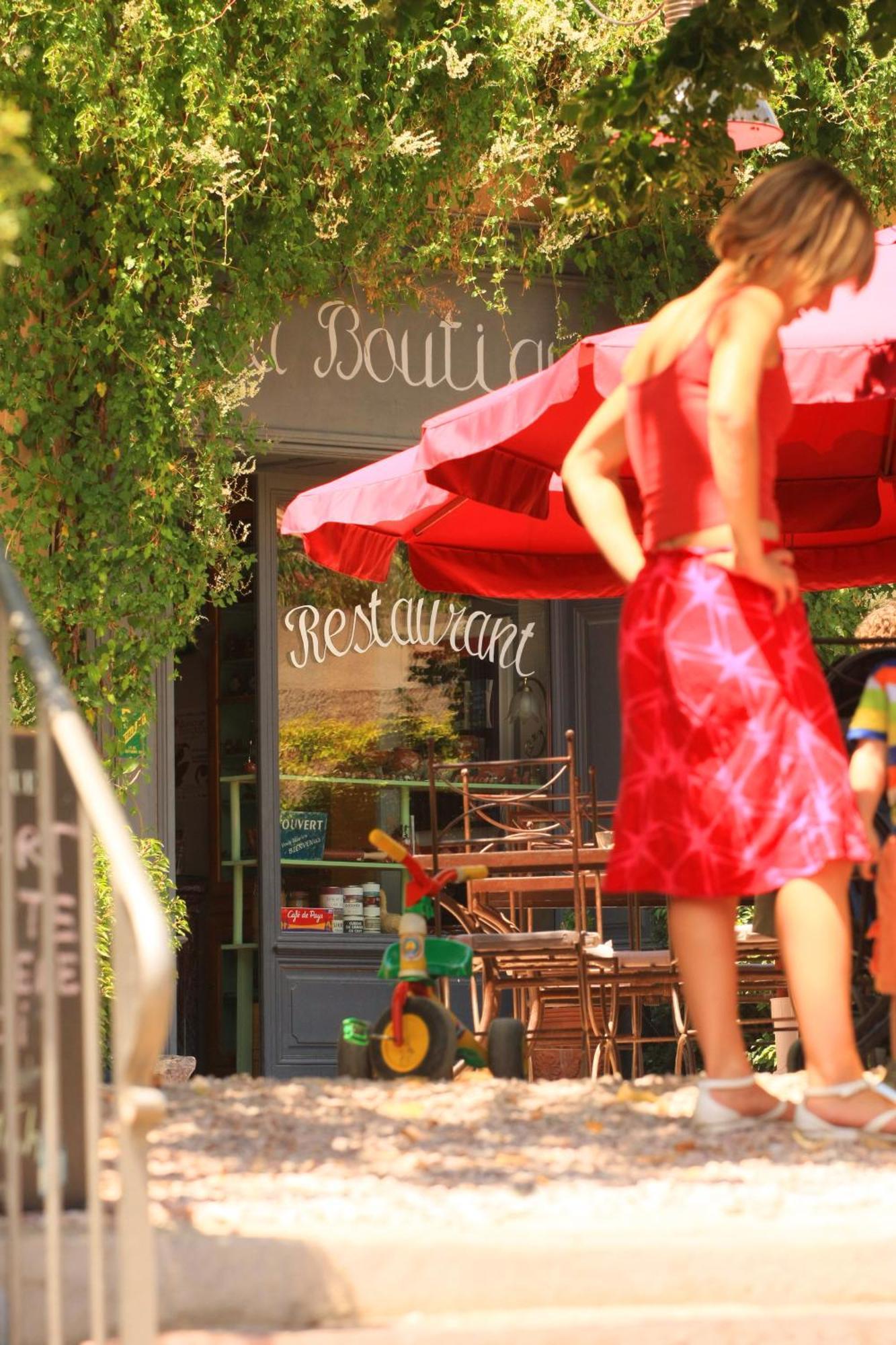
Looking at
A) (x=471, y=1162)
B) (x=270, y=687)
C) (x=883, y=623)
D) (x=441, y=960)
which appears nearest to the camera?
(x=471, y=1162)

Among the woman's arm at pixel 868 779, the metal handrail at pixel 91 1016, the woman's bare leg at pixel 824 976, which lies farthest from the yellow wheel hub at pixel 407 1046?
the metal handrail at pixel 91 1016

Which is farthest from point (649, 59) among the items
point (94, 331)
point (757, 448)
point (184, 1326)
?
point (184, 1326)

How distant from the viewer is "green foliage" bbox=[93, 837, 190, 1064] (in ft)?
22.9

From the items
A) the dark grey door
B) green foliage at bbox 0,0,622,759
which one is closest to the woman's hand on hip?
green foliage at bbox 0,0,622,759

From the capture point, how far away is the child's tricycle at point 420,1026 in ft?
15.7

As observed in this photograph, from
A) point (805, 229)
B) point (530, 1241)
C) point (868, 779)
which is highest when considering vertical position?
point (805, 229)

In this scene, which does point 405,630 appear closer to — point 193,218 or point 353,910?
point 353,910

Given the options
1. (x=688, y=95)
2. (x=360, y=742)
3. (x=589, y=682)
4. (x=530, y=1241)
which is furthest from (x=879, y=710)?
(x=589, y=682)

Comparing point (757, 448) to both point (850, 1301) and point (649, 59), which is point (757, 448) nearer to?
point (850, 1301)

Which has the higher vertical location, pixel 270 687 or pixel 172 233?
pixel 172 233

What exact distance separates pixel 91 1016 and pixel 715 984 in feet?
4.45

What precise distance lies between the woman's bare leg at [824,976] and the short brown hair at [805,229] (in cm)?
113

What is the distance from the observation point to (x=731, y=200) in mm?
9258

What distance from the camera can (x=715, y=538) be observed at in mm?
3641
